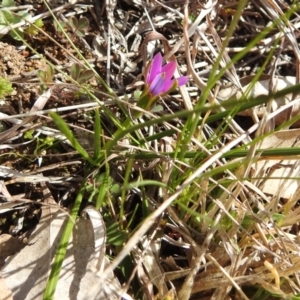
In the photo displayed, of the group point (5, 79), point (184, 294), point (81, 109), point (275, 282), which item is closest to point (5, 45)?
point (5, 79)

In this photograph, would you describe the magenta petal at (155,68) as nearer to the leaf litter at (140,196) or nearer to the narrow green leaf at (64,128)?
the leaf litter at (140,196)

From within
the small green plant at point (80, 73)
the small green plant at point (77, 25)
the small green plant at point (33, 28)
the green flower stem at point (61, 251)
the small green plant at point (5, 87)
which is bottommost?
the green flower stem at point (61, 251)

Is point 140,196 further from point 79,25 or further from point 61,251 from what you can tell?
point 79,25

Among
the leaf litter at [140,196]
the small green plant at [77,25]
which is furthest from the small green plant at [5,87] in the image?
the small green plant at [77,25]

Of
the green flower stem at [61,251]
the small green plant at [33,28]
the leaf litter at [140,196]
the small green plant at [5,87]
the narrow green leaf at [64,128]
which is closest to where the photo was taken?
the narrow green leaf at [64,128]

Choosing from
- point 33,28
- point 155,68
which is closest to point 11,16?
point 33,28

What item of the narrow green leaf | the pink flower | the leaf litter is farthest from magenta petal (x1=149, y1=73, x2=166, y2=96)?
the narrow green leaf

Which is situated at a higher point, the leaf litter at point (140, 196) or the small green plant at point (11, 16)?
the small green plant at point (11, 16)

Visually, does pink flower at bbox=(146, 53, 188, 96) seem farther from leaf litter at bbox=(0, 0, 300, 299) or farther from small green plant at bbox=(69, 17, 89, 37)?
small green plant at bbox=(69, 17, 89, 37)
